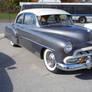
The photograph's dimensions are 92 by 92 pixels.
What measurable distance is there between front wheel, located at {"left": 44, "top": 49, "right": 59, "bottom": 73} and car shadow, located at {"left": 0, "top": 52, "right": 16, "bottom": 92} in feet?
3.58

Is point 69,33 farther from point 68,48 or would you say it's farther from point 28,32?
point 28,32

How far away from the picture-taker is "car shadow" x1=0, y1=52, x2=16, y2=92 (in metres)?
4.06

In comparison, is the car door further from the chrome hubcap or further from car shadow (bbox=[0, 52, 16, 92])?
car shadow (bbox=[0, 52, 16, 92])

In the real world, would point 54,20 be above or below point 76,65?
above

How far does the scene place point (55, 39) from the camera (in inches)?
182

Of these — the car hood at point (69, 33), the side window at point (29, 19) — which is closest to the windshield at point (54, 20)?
the side window at point (29, 19)

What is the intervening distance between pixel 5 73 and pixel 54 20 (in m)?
2.29

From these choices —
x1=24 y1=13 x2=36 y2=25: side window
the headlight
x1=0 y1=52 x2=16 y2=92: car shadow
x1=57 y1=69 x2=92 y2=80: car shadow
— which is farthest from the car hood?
x1=0 y1=52 x2=16 y2=92: car shadow

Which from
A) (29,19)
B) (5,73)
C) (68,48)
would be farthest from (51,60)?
(29,19)

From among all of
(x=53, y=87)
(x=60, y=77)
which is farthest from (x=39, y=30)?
(x=53, y=87)

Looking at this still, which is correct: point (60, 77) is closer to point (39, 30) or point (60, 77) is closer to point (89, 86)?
point (89, 86)

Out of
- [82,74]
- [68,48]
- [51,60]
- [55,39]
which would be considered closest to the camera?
[68,48]

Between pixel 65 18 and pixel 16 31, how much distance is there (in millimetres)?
1894

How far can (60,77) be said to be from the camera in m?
4.65
